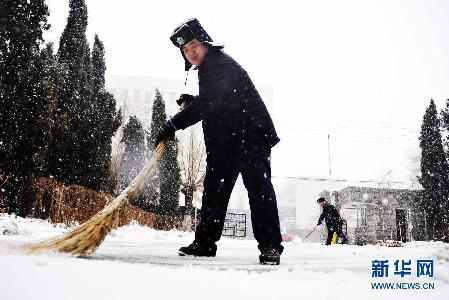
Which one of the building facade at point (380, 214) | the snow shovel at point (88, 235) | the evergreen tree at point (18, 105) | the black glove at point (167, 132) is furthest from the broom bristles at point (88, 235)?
the building facade at point (380, 214)

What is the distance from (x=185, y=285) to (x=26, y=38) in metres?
8.68

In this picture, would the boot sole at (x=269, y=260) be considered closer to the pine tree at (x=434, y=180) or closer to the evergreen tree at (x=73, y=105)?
the evergreen tree at (x=73, y=105)

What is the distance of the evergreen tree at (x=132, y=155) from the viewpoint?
19.6 meters

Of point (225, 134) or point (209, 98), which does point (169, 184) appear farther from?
point (209, 98)

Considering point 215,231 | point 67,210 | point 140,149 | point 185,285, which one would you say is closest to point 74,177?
point 67,210

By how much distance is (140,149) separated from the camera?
20.1 meters

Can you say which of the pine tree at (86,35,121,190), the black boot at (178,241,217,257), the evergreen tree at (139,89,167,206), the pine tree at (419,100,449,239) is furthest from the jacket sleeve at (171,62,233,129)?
Answer: the pine tree at (419,100,449,239)

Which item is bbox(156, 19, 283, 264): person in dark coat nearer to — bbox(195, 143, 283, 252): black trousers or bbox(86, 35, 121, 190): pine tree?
bbox(195, 143, 283, 252): black trousers

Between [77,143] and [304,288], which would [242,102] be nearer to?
[304,288]

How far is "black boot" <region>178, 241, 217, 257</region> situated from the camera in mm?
2475

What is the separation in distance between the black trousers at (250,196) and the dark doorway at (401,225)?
24.3 meters

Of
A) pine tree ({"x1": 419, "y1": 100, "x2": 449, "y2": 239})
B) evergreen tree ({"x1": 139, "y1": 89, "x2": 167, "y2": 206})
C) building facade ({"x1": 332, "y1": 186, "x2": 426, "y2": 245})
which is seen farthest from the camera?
building facade ({"x1": 332, "y1": 186, "x2": 426, "y2": 245})

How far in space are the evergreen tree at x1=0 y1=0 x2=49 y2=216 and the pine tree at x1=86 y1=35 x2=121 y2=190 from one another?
14.2 feet

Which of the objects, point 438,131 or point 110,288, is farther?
point 438,131
